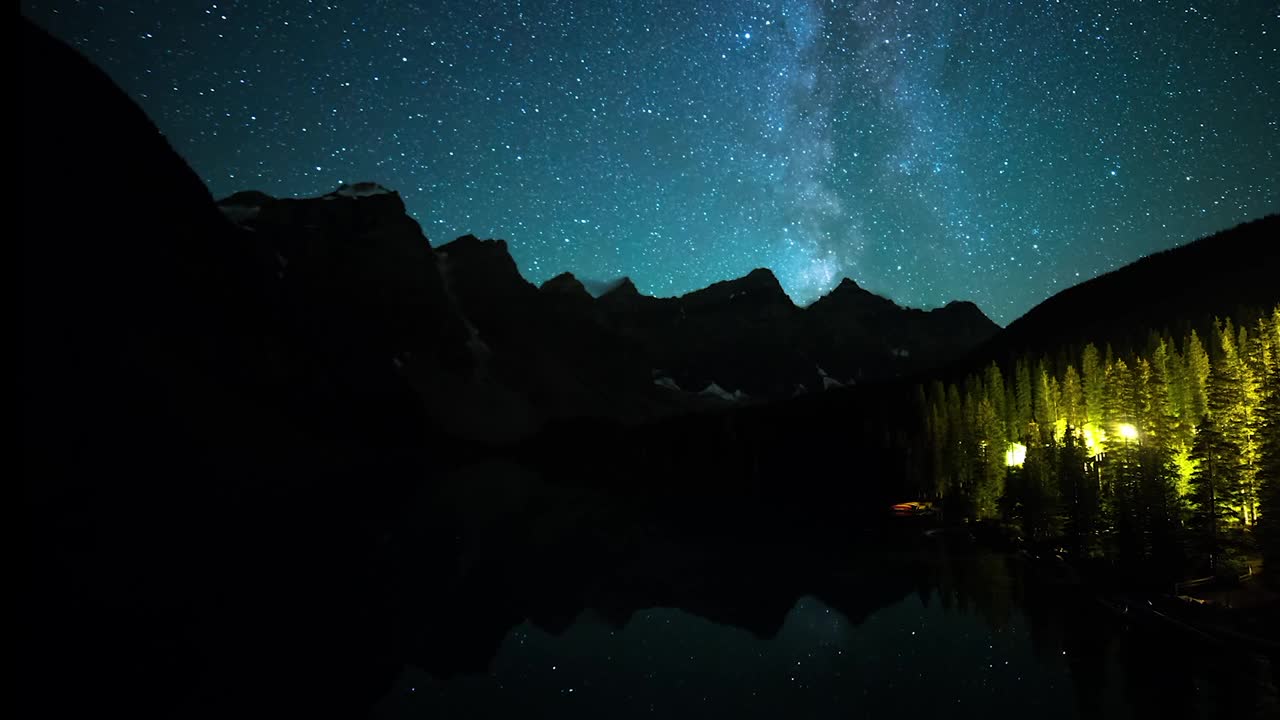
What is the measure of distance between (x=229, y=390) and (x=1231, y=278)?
713 feet

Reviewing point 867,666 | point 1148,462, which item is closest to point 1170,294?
point 1148,462

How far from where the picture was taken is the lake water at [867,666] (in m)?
30.2

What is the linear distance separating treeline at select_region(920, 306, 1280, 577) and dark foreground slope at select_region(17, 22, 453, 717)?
51.8 m

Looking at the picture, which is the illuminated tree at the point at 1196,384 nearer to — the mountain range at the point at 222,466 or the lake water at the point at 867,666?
the lake water at the point at 867,666

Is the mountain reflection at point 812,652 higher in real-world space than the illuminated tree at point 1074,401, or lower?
lower

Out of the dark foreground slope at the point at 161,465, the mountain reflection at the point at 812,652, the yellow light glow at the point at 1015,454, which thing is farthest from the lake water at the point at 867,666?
the yellow light glow at the point at 1015,454

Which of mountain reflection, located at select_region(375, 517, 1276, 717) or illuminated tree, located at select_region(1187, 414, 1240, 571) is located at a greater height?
illuminated tree, located at select_region(1187, 414, 1240, 571)

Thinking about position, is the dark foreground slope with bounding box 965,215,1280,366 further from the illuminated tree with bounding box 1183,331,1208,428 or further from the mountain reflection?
the mountain reflection

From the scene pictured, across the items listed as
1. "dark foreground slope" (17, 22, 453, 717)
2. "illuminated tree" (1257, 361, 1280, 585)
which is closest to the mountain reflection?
"dark foreground slope" (17, 22, 453, 717)

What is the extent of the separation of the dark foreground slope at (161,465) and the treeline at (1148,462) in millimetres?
51817

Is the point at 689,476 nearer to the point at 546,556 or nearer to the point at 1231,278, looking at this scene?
the point at 546,556

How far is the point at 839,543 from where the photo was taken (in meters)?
73.7

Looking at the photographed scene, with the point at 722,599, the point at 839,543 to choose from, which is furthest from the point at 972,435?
the point at 722,599

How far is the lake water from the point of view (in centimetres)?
3017
